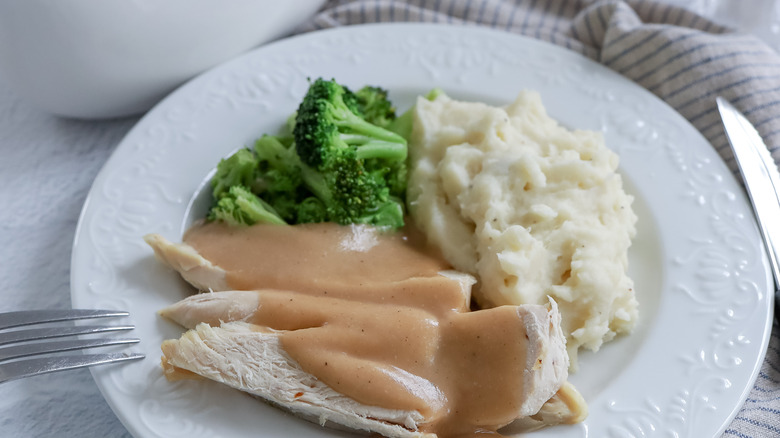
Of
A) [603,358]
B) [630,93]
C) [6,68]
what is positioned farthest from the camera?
[630,93]

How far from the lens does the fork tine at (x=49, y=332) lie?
3.53 meters

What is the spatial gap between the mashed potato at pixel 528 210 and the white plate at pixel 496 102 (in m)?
0.30

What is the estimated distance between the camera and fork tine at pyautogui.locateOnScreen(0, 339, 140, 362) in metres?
3.47

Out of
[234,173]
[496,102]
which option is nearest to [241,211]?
[234,173]

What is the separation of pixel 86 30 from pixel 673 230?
13.4 feet

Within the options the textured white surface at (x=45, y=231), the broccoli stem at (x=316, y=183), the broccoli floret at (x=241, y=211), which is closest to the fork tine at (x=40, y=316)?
the textured white surface at (x=45, y=231)

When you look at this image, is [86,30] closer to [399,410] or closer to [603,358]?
[399,410]

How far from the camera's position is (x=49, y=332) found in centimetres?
359

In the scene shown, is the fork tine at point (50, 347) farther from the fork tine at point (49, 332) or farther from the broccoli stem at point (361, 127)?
the broccoli stem at point (361, 127)

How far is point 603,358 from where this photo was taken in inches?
152

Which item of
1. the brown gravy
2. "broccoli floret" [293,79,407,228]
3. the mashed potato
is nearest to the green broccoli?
"broccoli floret" [293,79,407,228]

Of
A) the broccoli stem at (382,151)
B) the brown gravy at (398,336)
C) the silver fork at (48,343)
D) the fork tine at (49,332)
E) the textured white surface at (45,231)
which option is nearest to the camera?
the brown gravy at (398,336)

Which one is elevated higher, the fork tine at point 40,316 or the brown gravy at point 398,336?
the brown gravy at point 398,336

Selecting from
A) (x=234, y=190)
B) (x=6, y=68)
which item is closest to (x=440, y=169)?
(x=234, y=190)
